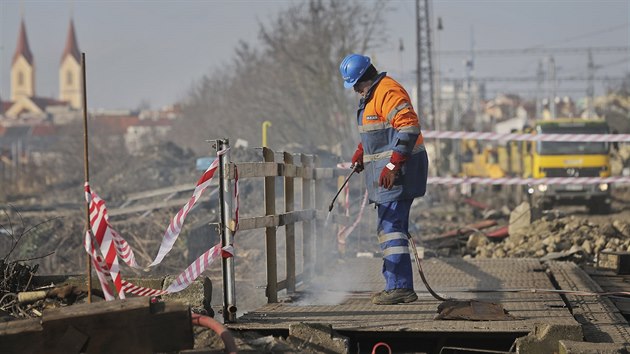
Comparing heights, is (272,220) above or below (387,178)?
below

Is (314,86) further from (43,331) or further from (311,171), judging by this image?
(43,331)

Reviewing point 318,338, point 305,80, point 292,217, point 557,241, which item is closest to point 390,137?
point 292,217

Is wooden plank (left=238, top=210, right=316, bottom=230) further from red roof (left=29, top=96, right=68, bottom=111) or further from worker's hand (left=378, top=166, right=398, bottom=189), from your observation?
red roof (left=29, top=96, right=68, bottom=111)

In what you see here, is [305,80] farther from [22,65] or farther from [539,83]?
[22,65]

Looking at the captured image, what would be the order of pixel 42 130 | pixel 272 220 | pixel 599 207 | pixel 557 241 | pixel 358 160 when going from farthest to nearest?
pixel 42 130 → pixel 599 207 → pixel 557 241 → pixel 358 160 → pixel 272 220

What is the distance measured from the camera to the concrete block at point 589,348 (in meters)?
6.15

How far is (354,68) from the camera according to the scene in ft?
27.4

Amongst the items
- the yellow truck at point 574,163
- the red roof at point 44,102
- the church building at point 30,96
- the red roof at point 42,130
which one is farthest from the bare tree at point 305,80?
the red roof at point 44,102

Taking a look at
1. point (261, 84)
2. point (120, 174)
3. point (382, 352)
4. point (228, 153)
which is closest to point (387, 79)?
point (228, 153)

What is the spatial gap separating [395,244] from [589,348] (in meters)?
2.30

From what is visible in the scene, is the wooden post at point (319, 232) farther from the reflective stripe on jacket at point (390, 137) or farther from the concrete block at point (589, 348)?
the concrete block at point (589, 348)

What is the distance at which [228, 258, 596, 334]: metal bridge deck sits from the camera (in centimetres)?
714

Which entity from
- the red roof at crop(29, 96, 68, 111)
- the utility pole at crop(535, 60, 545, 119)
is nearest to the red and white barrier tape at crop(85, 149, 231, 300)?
the utility pole at crop(535, 60, 545, 119)

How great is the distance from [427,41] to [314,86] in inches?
255
